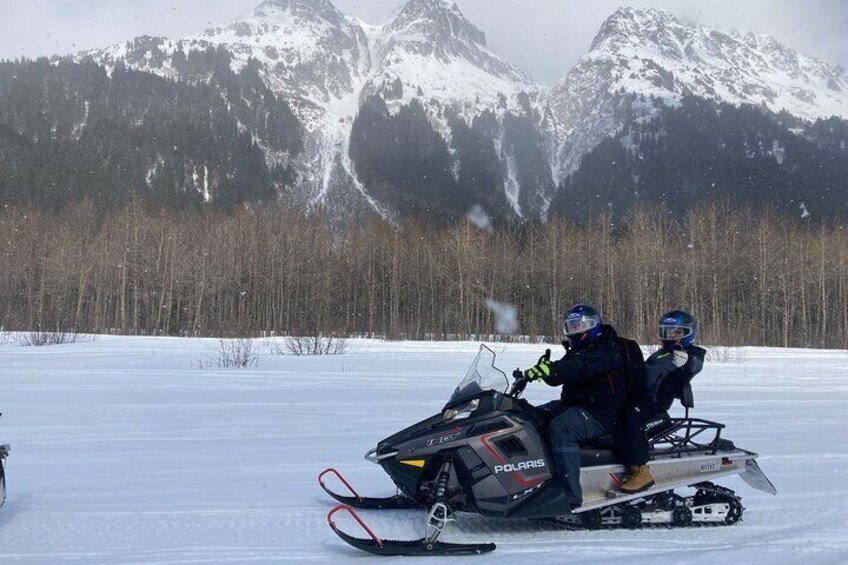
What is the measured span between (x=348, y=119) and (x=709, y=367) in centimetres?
10837

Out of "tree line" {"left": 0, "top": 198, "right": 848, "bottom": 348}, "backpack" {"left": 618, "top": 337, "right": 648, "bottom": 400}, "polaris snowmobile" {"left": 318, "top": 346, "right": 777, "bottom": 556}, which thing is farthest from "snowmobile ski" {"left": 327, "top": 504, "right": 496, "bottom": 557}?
"tree line" {"left": 0, "top": 198, "right": 848, "bottom": 348}

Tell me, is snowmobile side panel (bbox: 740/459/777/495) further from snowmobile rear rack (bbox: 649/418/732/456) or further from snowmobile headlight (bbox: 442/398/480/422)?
snowmobile headlight (bbox: 442/398/480/422)

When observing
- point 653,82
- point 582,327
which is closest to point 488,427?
point 582,327

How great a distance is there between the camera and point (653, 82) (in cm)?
13488

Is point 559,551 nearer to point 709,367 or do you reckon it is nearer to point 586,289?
point 709,367

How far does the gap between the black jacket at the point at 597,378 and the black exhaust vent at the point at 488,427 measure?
1.45 ft

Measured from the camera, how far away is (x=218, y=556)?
164 inches

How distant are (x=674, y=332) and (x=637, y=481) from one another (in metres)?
1.27

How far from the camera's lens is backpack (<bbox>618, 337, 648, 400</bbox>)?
4855 mm

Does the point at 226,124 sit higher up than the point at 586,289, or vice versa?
the point at 226,124

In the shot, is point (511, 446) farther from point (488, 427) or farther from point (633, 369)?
point (633, 369)

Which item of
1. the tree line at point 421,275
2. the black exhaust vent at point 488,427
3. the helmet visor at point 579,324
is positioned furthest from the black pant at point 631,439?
the tree line at point 421,275

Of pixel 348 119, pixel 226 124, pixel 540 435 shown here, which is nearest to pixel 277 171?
pixel 226 124

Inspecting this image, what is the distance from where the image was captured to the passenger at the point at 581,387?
4.70 m
